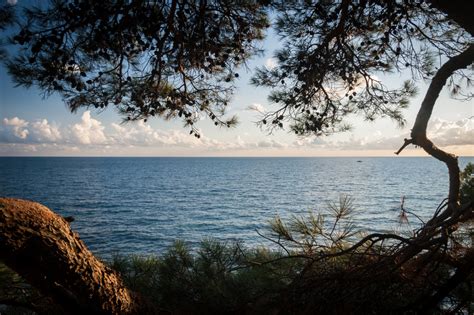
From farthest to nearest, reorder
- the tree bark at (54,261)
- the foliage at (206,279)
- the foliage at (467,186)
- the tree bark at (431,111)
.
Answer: the foliage at (467,186) < the foliage at (206,279) < the tree bark at (431,111) < the tree bark at (54,261)

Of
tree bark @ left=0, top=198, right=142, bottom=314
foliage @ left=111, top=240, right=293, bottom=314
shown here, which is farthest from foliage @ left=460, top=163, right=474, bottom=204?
tree bark @ left=0, top=198, right=142, bottom=314

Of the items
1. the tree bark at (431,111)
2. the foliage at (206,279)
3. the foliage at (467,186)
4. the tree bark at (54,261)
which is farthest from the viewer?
the foliage at (467,186)

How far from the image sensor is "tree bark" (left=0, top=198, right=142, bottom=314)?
66.8 inches

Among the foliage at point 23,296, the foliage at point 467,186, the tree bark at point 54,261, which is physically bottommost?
the foliage at point 23,296

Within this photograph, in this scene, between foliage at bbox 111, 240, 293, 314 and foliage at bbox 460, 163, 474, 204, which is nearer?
foliage at bbox 111, 240, 293, 314

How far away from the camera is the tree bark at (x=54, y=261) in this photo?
5.57 ft

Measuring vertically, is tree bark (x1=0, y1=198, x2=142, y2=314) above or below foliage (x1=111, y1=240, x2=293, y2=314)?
above

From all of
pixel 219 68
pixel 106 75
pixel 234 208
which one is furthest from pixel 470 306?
pixel 234 208

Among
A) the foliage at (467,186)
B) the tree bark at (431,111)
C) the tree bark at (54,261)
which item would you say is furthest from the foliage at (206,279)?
the foliage at (467,186)

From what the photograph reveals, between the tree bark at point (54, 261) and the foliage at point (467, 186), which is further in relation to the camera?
the foliage at point (467, 186)

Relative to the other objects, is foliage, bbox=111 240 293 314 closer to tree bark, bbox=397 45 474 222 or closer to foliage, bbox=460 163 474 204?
tree bark, bbox=397 45 474 222

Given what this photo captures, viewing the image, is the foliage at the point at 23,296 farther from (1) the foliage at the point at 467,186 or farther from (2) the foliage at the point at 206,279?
(1) the foliage at the point at 467,186

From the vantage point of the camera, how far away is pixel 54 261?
177cm

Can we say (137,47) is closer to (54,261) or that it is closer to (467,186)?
(54,261)
